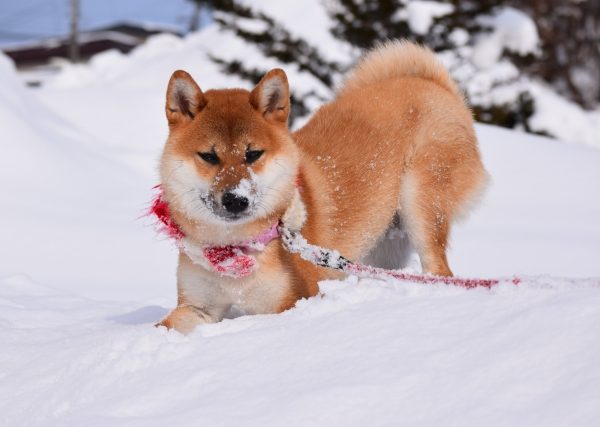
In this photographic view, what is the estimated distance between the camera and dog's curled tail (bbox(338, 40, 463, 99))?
469 cm

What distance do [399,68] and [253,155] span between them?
1859 millimetres

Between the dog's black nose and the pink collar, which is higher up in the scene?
the dog's black nose

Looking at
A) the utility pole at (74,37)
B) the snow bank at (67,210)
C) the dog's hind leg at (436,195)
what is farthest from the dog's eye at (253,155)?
the utility pole at (74,37)

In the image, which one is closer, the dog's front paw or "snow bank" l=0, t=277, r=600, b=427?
"snow bank" l=0, t=277, r=600, b=427

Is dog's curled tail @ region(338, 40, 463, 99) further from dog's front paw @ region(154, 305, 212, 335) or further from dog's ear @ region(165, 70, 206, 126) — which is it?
dog's front paw @ region(154, 305, 212, 335)

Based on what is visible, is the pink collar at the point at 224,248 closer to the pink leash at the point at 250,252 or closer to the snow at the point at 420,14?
the pink leash at the point at 250,252

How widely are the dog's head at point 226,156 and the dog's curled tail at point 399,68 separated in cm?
147

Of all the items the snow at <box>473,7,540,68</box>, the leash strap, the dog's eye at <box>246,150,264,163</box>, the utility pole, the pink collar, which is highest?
the dog's eye at <box>246,150,264,163</box>

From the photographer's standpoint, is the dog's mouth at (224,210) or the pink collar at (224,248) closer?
the dog's mouth at (224,210)

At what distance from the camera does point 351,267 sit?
9.65 ft

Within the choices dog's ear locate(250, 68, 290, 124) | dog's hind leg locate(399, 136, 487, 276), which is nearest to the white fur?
dog's ear locate(250, 68, 290, 124)

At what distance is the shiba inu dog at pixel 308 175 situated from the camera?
10.4 ft

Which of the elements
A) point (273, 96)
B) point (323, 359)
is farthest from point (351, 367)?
point (273, 96)

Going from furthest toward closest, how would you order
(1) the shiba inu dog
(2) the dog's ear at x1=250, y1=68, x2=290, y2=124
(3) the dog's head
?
(2) the dog's ear at x1=250, y1=68, x2=290, y2=124 < (1) the shiba inu dog < (3) the dog's head
